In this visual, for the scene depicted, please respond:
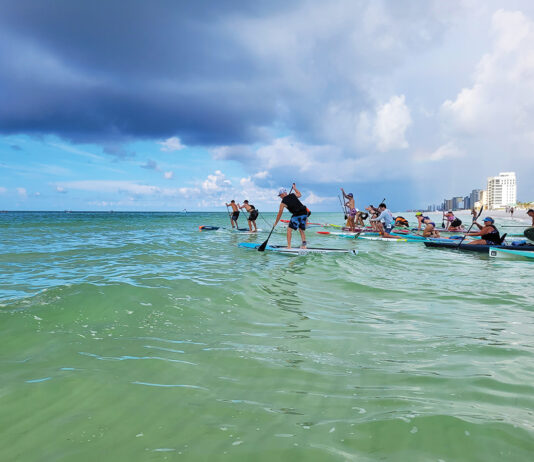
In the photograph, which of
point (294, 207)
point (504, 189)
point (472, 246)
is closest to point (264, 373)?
point (294, 207)

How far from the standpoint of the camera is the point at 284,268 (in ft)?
33.8

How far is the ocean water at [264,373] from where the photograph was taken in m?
2.24

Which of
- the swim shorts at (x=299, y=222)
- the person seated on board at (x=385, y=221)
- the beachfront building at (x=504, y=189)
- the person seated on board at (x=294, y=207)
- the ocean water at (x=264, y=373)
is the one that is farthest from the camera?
the beachfront building at (x=504, y=189)

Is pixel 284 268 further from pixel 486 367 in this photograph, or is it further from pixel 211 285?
pixel 486 367

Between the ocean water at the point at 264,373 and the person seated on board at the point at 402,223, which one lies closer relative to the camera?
the ocean water at the point at 264,373

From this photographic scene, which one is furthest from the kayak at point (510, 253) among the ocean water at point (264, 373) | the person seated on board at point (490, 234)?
the ocean water at point (264, 373)

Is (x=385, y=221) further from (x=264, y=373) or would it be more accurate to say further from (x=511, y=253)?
(x=264, y=373)

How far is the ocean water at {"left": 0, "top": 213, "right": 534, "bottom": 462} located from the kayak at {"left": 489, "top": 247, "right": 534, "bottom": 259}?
7.06 m

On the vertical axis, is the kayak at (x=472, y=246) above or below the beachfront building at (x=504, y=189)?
below

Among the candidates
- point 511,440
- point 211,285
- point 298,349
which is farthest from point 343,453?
point 211,285

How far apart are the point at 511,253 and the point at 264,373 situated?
46.3 ft

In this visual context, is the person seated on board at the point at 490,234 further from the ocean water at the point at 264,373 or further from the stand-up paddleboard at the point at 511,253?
the ocean water at the point at 264,373

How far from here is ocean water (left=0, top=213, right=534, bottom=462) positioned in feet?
7.36

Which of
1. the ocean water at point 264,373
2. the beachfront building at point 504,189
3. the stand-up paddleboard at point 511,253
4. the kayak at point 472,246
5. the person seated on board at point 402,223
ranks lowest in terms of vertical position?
the ocean water at point 264,373
